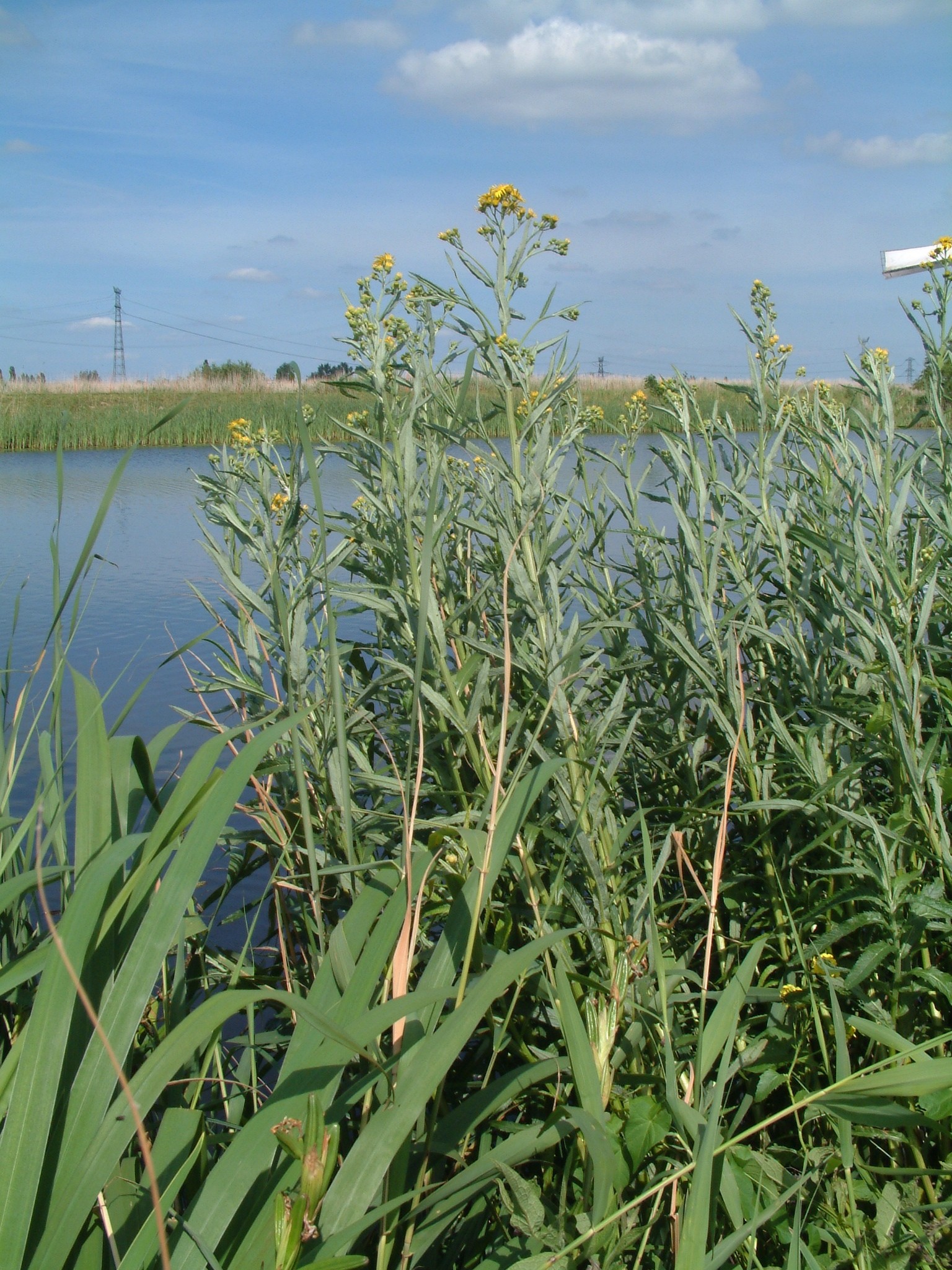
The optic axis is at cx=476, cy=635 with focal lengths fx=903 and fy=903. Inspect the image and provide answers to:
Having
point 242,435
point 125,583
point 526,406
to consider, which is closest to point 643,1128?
point 526,406

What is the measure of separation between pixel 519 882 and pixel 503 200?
3.96ft

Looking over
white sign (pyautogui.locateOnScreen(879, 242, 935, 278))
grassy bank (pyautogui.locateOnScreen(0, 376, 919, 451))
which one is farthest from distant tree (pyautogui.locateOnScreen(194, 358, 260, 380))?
white sign (pyautogui.locateOnScreen(879, 242, 935, 278))

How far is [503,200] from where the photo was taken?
165cm

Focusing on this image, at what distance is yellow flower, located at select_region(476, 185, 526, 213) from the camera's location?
5.38 feet

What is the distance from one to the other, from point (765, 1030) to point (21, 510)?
32.8 ft

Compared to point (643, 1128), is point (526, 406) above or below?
above

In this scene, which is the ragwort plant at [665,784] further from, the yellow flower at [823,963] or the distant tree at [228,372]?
the distant tree at [228,372]

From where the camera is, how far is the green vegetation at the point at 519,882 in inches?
38.1

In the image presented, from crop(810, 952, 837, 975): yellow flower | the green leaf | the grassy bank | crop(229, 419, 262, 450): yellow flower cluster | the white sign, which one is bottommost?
the green leaf

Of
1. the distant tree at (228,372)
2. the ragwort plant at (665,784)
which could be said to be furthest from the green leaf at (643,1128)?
the distant tree at (228,372)

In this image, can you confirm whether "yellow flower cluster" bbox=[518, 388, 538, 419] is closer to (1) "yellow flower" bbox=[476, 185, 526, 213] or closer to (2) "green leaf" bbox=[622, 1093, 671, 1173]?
(1) "yellow flower" bbox=[476, 185, 526, 213]

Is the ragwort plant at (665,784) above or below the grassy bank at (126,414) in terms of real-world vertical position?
below

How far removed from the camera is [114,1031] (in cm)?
96

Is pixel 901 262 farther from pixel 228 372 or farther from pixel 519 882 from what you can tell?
pixel 228 372
